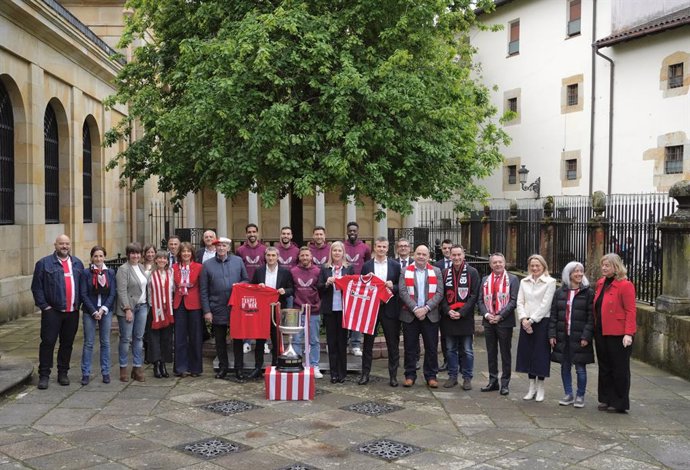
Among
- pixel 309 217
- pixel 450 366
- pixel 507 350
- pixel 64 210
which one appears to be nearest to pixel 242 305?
pixel 450 366

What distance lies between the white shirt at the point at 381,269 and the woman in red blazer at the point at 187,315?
100.0 inches

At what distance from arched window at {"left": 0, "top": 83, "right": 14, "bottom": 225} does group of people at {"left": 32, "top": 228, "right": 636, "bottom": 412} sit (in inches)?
261

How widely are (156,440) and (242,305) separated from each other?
2927 mm

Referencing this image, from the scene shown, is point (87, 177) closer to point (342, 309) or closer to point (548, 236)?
A: point (548, 236)

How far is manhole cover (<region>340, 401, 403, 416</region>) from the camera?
8.35m

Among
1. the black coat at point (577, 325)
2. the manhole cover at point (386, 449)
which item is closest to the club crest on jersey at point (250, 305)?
the manhole cover at point (386, 449)

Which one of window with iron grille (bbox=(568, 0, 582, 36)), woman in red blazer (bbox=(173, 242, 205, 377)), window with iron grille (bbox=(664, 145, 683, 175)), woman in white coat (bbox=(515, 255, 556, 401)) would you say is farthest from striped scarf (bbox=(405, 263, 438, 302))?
window with iron grille (bbox=(568, 0, 582, 36))

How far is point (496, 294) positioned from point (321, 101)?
448 centimetres

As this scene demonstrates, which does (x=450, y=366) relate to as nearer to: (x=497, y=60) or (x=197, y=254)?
(x=197, y=254)

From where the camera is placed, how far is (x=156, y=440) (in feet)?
23.6

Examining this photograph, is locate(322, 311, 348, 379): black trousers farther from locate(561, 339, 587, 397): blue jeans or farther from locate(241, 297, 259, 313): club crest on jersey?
locate(561, 339, 587, 397): blue jeans

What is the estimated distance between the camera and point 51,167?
18297 millimetres

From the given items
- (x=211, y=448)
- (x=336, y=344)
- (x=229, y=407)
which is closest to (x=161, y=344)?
(x=229, y=407)

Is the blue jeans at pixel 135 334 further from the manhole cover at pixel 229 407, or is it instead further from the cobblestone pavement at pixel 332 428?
the manhole cover at pixel 229 407
